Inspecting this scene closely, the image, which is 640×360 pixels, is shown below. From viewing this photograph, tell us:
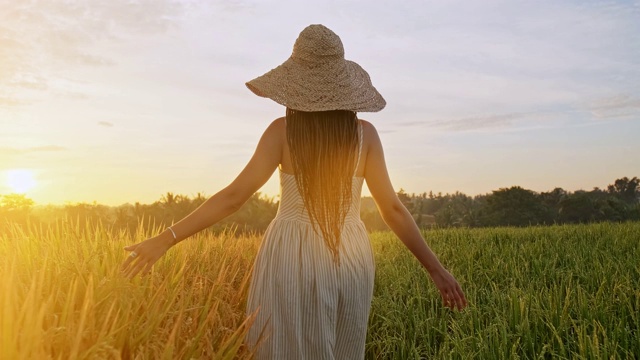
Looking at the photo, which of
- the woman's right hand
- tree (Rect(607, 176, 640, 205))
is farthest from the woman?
tree (Rect(607, 176, 640, 205))

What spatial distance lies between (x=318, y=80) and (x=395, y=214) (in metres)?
0.73

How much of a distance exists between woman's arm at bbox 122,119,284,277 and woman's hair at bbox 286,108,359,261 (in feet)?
0.30

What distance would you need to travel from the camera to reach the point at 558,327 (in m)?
3.83

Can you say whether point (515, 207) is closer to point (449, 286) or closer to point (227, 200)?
point (449, 286)

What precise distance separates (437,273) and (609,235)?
6.80 metres

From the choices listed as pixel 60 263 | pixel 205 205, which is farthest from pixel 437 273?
pixel 60 263

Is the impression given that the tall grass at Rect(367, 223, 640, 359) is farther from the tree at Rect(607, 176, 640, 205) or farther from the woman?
the tree at Rect(607, 176, 640, 205)

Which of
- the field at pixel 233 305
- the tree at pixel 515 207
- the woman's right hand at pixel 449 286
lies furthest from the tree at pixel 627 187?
the woman's right hand at pixel 449 286

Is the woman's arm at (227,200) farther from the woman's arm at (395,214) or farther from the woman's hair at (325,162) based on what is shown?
the woman's arm at (395,214)

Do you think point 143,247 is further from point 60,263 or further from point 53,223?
point 53,223

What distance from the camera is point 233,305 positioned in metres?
4.07

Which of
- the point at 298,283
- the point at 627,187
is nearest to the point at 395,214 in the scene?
the point at 298,283

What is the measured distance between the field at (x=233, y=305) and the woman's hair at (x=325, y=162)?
21.2 inches

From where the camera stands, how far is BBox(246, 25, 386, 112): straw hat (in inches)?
106
